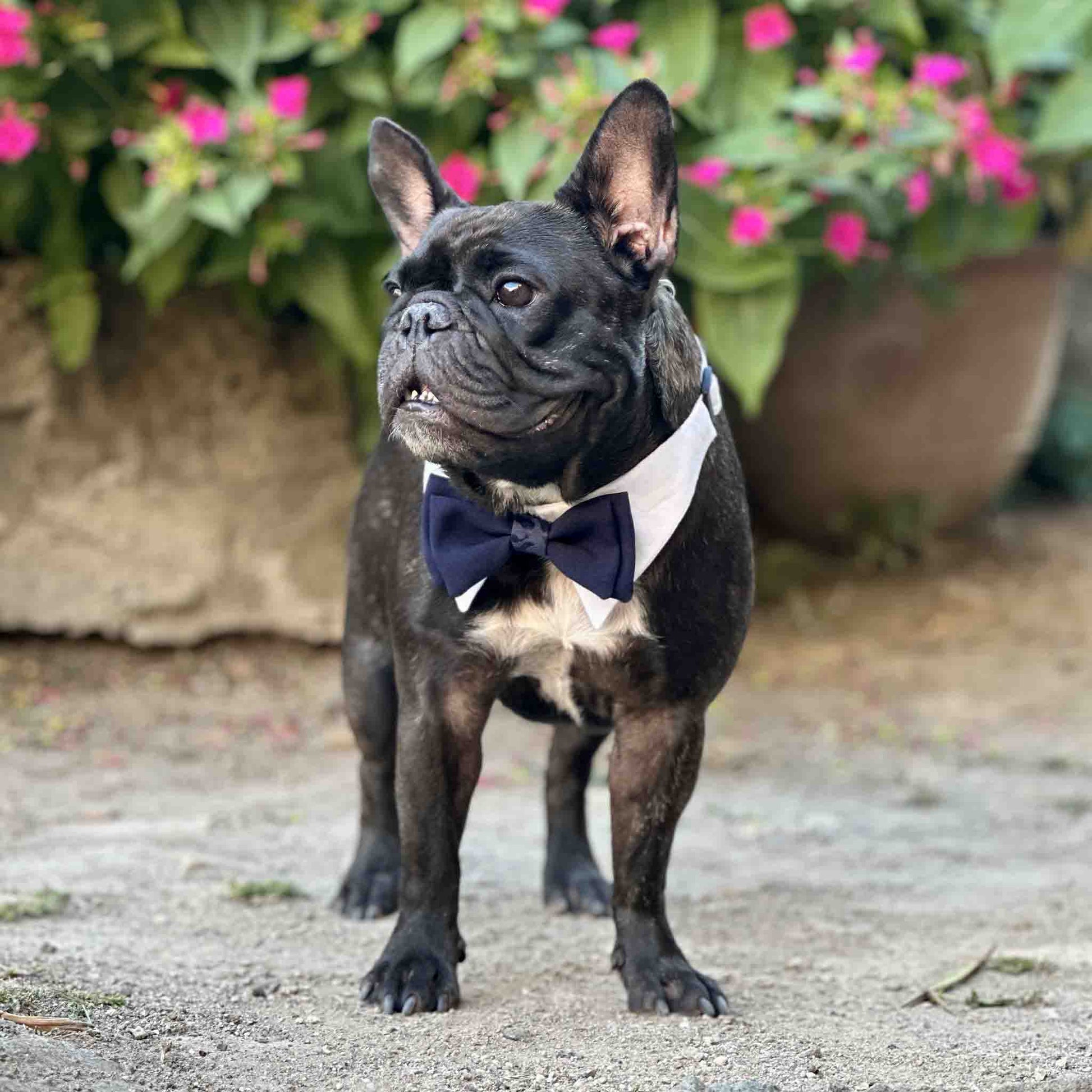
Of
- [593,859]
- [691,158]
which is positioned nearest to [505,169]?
[691,158]

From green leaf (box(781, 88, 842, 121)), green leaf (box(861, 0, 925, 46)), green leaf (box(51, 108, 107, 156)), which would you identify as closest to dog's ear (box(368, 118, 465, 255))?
Answer: green leaf (box(781, 88, 842, 121))

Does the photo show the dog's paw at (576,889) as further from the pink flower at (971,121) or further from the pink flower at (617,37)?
the pink flower at (971,121)

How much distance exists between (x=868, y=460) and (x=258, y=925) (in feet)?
16.7

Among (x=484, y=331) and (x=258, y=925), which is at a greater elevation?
(x=484, y=331)

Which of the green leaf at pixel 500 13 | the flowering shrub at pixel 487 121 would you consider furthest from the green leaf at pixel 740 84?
the green leaf at pixel 500 13

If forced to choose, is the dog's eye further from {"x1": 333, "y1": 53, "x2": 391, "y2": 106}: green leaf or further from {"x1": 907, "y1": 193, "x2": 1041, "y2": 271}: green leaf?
{"x1": 907, "y1": 193, "x2": 1041, "y2": 271}: green leaf

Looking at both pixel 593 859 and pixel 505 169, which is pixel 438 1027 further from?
pixel 505 169

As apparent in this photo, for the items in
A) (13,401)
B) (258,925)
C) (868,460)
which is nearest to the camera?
(258,925)

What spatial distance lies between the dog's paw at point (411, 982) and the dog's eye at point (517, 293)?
55.3 inches

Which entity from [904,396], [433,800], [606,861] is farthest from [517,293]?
[904,396]

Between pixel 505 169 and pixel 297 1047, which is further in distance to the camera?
pixel 505 169

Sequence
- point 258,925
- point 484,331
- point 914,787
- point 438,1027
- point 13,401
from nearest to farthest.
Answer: point 484,331 → point 438,1027 → point 258,925 → point 914,787 → point 13,401

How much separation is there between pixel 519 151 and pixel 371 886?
101 inches

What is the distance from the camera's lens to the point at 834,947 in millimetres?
4434
